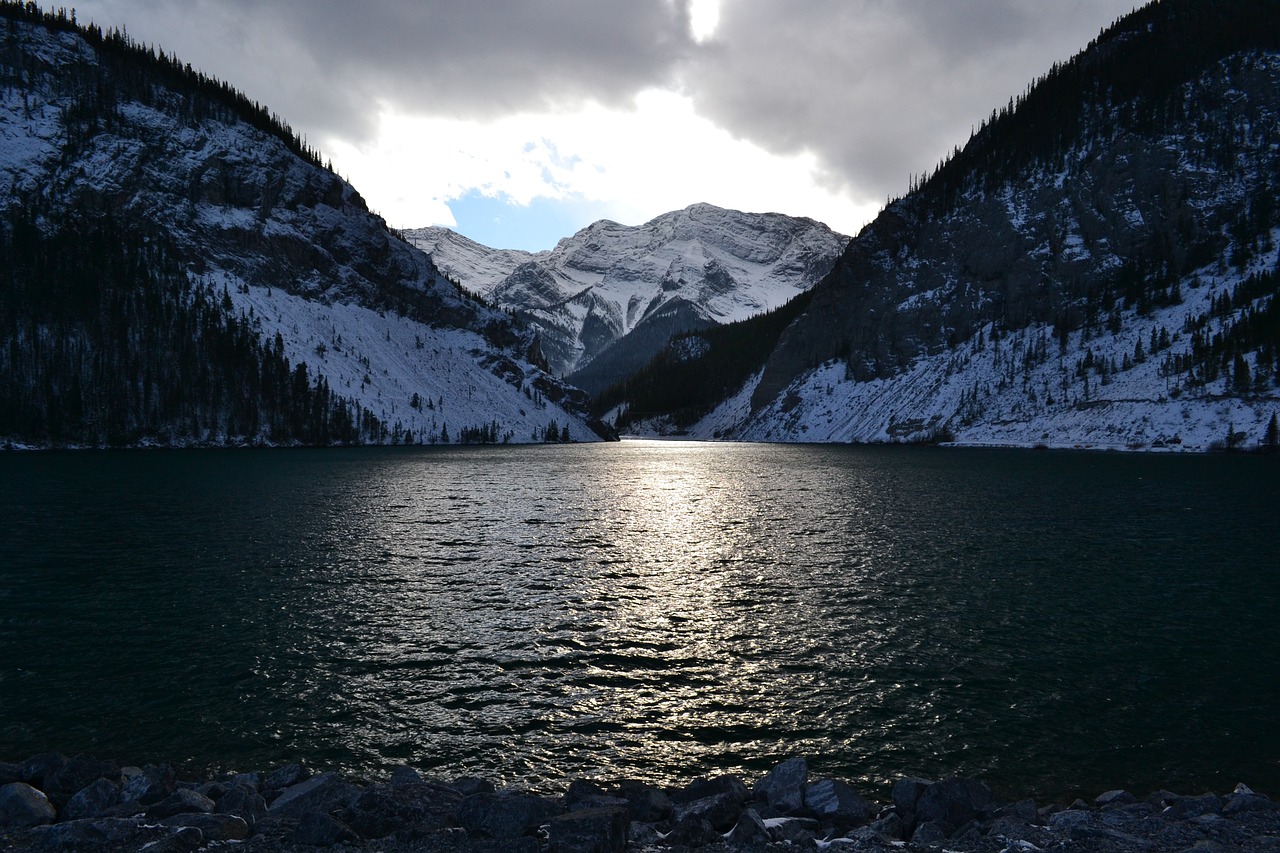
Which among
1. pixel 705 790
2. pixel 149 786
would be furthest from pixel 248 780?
pixel 705 790

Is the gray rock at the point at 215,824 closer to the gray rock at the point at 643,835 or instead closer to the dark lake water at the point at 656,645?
the dark lake water at the point at 656,645

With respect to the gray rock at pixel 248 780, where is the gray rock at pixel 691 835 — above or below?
above

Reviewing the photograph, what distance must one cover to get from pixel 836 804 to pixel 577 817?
555 centimetres

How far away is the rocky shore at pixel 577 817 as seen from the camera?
11.5 meters

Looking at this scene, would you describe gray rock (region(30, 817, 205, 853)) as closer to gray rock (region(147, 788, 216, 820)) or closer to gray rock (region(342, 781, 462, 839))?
gray rock (region(147, 788, 216, 820))

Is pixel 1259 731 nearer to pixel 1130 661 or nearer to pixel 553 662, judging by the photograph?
pixel 1130 661

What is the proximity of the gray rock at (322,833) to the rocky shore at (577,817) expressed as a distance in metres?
0.02

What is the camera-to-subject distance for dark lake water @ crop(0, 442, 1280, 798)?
17.3 m

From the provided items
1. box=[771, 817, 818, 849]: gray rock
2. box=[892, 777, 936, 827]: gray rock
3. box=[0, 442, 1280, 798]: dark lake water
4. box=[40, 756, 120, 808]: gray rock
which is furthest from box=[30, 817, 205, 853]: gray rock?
box=[892, 777, 936, 827]: gray rock

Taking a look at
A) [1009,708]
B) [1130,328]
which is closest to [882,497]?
[1009,708]

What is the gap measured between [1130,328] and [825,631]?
676ft

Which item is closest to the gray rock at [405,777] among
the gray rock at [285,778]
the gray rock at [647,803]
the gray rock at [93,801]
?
the gray rock at [285,778]

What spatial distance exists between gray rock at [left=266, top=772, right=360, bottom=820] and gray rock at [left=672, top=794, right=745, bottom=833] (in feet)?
21.6

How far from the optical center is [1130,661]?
23.3 metres
